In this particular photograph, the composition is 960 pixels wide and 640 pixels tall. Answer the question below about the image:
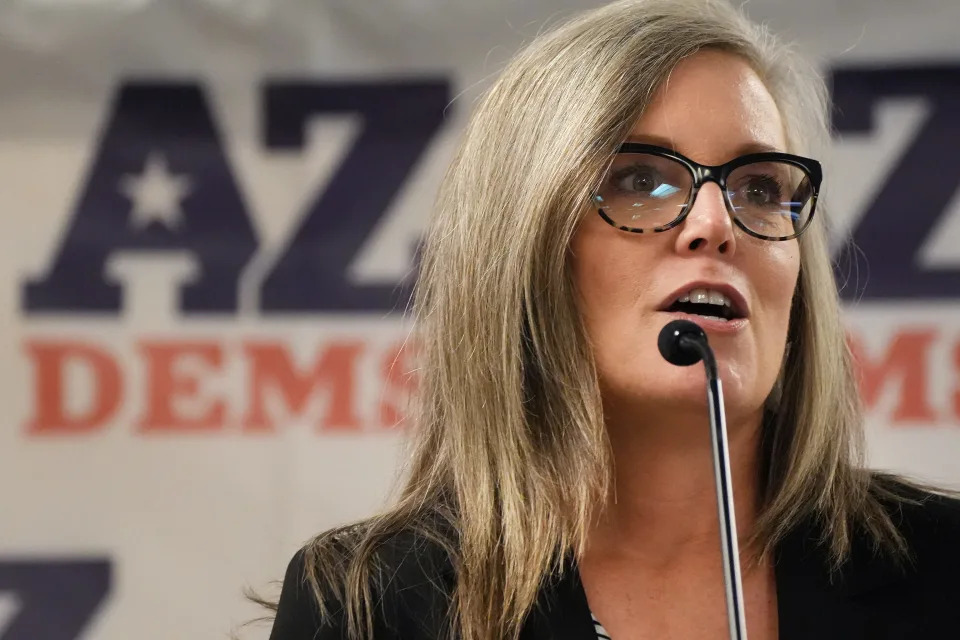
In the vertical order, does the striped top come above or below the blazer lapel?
below

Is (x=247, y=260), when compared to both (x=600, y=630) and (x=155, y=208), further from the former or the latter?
(x=600, y=630)

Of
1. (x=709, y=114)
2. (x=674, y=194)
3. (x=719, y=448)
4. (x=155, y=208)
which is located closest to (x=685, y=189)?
(x=674, y=194)

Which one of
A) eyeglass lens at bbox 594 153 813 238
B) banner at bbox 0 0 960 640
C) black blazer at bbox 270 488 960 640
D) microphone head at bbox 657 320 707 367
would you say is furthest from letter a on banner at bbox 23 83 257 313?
microphone head at bbox 657 320 707 367

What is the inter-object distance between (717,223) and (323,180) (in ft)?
4.29

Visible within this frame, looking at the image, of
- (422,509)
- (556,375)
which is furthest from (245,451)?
(556,375)

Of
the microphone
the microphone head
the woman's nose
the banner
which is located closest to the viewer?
the microphone

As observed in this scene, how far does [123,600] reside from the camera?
2.47 meters

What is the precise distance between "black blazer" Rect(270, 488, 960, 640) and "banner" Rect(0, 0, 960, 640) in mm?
917

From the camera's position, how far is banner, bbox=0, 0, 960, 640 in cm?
247

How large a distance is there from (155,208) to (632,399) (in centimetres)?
144

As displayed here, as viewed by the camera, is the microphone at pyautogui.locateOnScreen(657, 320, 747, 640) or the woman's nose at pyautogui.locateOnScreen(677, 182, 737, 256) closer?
the microphone at pyautogui.locateOnScreen(657, 320, 747, 640)

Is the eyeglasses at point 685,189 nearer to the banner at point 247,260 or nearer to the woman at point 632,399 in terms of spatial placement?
the woman at point 632,399

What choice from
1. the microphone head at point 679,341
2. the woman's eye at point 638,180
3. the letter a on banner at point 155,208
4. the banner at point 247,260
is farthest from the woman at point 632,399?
the letter a on banner at point 155,208

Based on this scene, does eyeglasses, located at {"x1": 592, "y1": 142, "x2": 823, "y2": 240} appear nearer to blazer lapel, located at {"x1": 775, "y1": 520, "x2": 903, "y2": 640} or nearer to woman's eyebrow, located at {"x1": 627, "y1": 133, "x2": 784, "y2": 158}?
woman's eyebrow, located at {"x1": 627, "y1": 133, "x2": 784, "y2": 158}
